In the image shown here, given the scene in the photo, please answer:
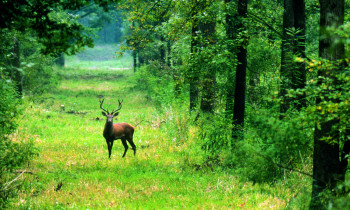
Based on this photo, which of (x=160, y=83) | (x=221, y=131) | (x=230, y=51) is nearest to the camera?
(x=221, y=131)

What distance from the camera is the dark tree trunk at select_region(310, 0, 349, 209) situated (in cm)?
639

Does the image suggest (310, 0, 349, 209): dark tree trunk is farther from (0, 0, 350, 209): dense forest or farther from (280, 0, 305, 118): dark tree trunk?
(280, 0, 305, 118): dark tree trunk

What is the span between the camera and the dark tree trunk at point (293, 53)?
8.02 meters

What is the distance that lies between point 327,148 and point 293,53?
2.96 metres

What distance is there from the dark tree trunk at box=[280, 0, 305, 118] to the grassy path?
2.16 meters

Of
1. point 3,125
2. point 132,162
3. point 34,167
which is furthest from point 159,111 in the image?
point 3,125

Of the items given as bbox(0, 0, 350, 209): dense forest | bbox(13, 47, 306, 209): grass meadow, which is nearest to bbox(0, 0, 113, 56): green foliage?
bbox(0, 0, 350, 209): dense forest

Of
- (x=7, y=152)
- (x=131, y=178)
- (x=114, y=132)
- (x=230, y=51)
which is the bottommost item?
(x=131, y=178)

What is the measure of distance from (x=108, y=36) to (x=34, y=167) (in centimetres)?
10527

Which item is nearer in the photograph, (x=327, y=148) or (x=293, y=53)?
(x=327, y=148)

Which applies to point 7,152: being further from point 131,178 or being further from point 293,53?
point 293,53

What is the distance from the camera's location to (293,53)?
8930 mm

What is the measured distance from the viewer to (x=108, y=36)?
114 meters

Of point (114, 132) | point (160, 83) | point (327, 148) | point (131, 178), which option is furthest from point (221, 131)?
point (160, 83)
